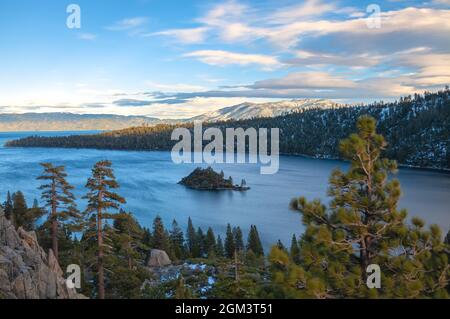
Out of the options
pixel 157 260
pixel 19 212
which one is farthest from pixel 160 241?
pixel 19 212

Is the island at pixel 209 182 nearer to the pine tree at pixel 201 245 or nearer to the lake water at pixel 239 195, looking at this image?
the lake water at pixel 239 195

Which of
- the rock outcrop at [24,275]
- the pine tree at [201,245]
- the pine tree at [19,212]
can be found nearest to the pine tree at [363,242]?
the rock outcrop at [24,275]

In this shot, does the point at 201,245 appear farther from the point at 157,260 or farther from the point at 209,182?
the point at 209,182

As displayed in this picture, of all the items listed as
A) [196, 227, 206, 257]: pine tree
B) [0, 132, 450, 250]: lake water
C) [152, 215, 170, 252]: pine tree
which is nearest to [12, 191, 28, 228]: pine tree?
[152, 215, 170, 252]: pine tree

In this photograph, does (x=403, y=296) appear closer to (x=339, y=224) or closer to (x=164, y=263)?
(x=339, y=224)

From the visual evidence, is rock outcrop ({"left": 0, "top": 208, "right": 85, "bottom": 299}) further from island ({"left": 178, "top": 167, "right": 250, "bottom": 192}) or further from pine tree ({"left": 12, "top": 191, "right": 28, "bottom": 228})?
island ({"left": 178, "top": 167, "right": 250, "bottom": 192})

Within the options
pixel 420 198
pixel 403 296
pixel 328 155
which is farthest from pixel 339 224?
pixel 328 155
